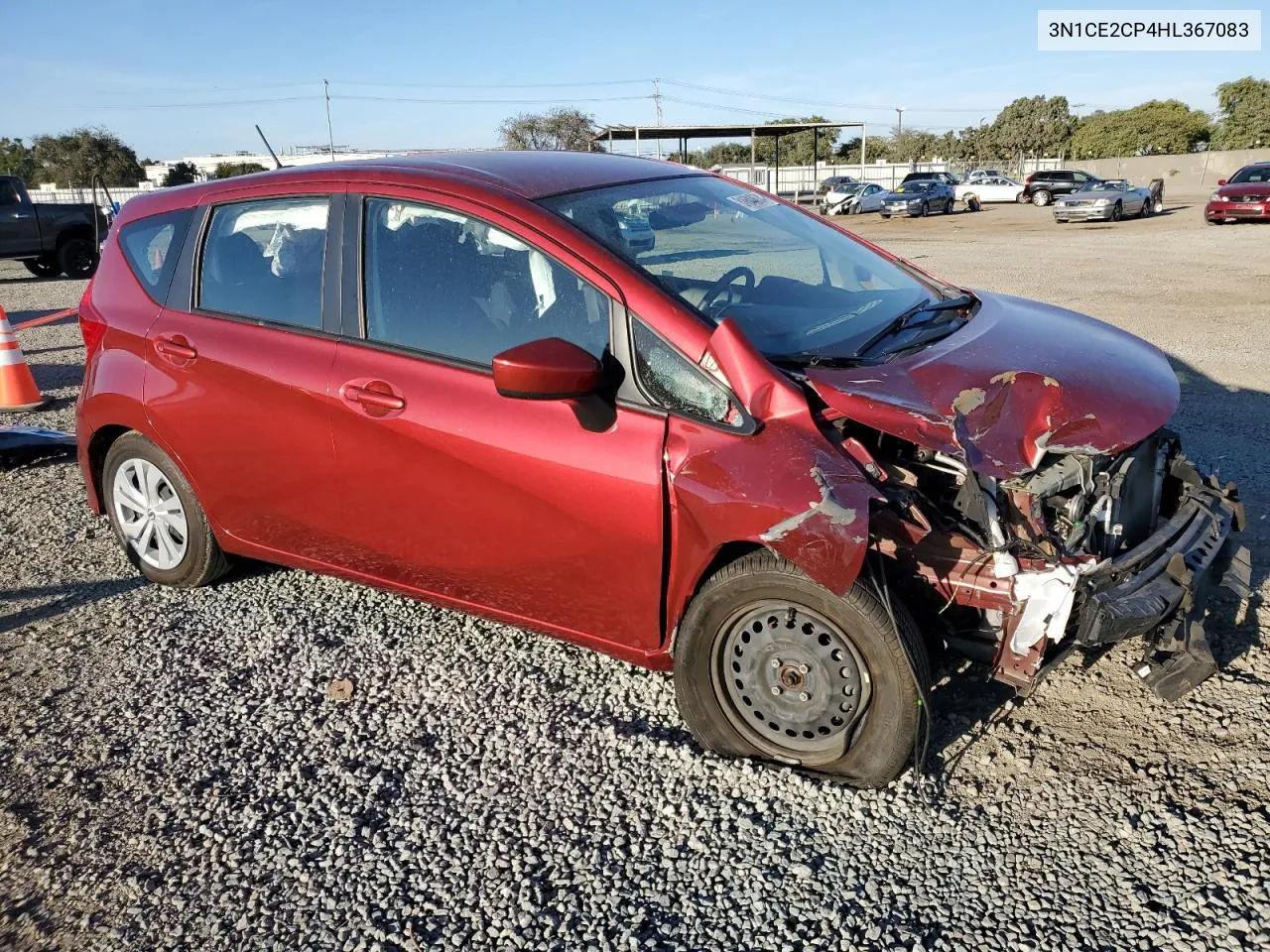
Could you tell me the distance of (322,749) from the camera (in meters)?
3.23

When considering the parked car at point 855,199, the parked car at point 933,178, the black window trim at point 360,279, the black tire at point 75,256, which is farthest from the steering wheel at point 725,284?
the parked car at point 933,178

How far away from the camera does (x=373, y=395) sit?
11.1 feet

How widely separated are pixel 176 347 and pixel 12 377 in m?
5.31

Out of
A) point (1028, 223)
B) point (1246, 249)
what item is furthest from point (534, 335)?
point (1028, 223)

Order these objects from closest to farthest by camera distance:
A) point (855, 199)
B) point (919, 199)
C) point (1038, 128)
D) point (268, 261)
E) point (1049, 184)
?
point (268, 261), point (919, 199), point (1049, 184), point (855, 199), point (1038, 128)

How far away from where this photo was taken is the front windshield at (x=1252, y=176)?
2493cm

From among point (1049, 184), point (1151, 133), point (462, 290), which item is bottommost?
point (462, 290)

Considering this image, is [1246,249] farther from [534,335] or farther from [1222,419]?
[534,335]

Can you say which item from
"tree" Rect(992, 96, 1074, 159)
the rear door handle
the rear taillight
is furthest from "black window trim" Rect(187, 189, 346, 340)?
"tree" Rect(992, 96, 1074, 159)

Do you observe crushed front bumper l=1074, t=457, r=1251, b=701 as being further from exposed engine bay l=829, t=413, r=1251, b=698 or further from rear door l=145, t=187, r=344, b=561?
rear door l=145, t=187, r=344, b=561

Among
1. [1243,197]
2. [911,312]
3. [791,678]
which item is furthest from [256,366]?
[1243,197]

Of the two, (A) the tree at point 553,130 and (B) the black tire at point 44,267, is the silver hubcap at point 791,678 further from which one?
(A) the tree at point 553,130

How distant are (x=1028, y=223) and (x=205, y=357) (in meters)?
31.0

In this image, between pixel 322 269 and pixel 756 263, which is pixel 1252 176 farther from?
pixel 322 269
